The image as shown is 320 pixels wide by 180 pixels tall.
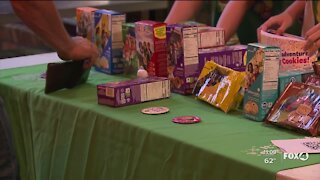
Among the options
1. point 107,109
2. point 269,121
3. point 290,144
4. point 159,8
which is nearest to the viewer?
point 290,144

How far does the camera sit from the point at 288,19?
257cm

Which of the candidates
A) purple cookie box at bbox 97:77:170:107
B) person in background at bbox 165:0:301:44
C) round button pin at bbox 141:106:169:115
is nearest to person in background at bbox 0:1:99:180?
purple cookie box at bbox 97:77:170:107

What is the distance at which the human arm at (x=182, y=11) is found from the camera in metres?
2.91

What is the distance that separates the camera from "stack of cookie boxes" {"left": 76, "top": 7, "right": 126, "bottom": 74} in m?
2.42

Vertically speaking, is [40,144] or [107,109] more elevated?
[107,109]

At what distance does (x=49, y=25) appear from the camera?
193cm

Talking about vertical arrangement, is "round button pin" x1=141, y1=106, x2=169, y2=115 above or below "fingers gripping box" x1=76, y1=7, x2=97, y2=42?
below

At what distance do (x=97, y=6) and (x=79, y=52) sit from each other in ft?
5.60

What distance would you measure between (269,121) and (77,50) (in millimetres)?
744

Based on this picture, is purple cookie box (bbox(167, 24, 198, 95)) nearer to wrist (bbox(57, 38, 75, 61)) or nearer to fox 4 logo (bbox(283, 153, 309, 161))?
wrist (bbox(57, 38, 75, 61))

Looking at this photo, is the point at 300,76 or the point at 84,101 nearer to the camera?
the point at 300,76

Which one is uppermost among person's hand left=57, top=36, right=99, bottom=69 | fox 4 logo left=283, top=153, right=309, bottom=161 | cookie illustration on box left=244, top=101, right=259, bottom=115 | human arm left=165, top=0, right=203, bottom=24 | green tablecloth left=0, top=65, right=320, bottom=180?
human arm left=165, top=0, right=203, bottom=24

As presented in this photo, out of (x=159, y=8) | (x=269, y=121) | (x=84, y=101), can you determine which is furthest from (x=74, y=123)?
(x=159, y=8)

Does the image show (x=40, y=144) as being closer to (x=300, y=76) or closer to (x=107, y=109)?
(x=107, y=109)
